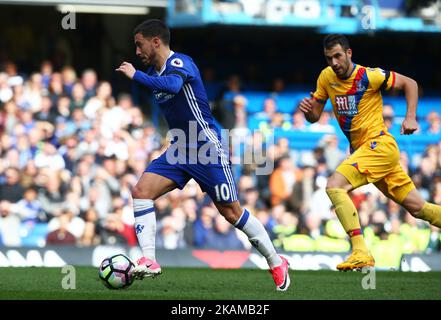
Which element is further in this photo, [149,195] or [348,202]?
[348,202]

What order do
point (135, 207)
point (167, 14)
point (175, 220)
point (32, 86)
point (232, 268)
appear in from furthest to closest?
point (167, 14), point (32, 86), point (175, 220), point (232, 268), point (135, 207)

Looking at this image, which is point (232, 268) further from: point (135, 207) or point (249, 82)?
point (249, 82)

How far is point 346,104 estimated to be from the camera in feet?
33.4

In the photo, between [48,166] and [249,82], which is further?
[249,82]

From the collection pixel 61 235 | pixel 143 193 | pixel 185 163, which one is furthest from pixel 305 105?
pixel 61 235

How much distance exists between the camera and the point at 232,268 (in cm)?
1282

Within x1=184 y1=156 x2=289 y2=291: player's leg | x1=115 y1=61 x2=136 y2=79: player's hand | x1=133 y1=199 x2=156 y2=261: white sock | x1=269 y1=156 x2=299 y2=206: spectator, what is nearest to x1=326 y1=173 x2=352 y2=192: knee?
x1=184 y1=156 x2=289 y2=291: player's leg

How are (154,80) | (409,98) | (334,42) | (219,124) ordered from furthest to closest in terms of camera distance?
(219,124) < (409,98) < (334,42) < (154,80)

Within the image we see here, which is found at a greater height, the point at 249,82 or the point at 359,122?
the point at 249,82

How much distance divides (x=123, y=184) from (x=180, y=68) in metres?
7.19

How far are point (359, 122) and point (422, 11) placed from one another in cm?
983

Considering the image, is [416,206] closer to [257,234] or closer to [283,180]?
[257,234]

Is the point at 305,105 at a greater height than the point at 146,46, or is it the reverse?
the point at 146,46
